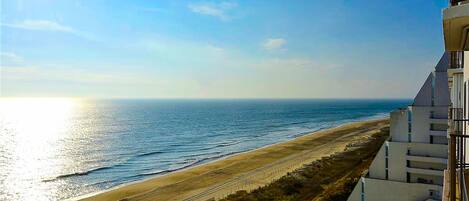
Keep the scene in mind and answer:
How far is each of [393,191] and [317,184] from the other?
16.0 metres

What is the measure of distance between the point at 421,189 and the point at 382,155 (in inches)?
66.0

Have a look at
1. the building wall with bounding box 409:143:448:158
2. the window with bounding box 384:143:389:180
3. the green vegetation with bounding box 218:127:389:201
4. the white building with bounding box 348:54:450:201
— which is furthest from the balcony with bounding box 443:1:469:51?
the green vegetation with bounding box 218:127:389:201

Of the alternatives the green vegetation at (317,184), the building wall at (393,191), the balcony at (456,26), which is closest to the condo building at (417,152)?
the building wall at (393,191)

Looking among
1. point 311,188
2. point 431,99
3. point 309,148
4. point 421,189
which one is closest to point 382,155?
point 421,189

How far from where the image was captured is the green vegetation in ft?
79.0

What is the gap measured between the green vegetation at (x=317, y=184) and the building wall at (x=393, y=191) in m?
7.63

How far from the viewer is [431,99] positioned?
13.1 meters

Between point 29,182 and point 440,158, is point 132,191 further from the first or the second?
point 440,158

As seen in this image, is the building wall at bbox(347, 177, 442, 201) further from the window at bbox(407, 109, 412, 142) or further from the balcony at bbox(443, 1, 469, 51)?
the balcony at bbox(443, 1, 469, 51)

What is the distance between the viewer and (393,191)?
13.0 meters

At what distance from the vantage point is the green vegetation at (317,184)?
79.0 ft

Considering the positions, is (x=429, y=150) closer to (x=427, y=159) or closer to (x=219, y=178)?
(x=427, y=159)

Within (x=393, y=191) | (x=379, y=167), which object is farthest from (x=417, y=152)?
(x=393, y=191)

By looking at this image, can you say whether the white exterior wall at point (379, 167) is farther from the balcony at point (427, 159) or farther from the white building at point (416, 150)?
the balcony at point (427, 159)
